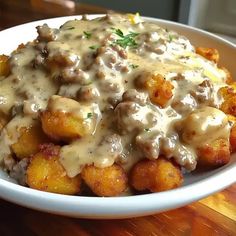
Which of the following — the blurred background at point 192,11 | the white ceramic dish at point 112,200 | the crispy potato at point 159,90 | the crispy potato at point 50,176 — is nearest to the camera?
the white ceramic dish at point 112,200

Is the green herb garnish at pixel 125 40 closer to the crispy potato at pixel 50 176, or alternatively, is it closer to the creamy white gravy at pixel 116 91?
the creamy white gravy at pixel 116 91

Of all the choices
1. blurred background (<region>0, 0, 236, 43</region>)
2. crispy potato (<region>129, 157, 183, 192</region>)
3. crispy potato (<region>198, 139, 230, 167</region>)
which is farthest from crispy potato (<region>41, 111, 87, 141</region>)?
blurred background (<region>0, 0, 236, 43</region>)

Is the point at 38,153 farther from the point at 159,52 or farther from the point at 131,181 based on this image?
the point at 159,52

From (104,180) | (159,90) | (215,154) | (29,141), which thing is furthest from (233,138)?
(29,141)

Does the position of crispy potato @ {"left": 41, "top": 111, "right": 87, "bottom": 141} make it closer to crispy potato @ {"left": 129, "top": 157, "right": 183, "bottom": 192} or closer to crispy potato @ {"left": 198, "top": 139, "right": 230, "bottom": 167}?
crispy potato @ {"left": 129, "top": 157, "right": 183, "bottom": 192}

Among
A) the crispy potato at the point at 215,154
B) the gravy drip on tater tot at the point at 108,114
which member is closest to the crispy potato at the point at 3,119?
the gravy drip on tater tot at the point at 108,114

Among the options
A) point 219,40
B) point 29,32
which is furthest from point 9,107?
point 219,40
